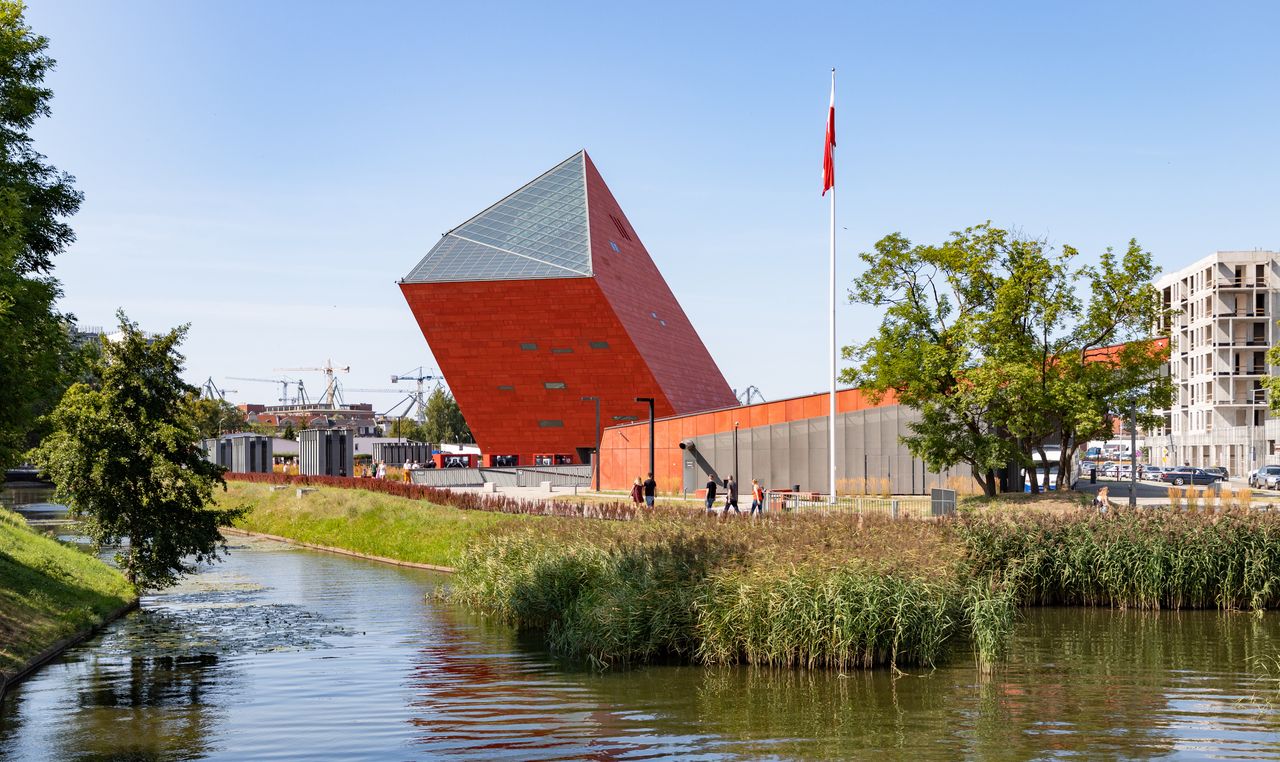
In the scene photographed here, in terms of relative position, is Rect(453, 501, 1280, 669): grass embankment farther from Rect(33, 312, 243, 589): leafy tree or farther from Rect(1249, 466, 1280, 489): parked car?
Rect(1249, 466, 1280, 489): parked car

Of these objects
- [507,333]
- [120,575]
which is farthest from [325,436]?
[120,575]

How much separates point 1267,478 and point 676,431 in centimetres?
2734

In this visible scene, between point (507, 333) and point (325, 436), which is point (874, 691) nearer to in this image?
point (325, 436)

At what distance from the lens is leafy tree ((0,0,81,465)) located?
53.4ft

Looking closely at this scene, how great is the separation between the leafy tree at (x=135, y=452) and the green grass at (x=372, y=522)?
451cm

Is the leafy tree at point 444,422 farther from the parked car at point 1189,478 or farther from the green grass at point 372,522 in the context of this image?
the parked car at point 1189,478

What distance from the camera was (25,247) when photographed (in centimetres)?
1925

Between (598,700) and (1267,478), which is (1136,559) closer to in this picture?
(598,700)

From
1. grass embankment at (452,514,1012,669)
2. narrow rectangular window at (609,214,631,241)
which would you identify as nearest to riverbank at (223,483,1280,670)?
grass embankment at (452,514,1012,669)

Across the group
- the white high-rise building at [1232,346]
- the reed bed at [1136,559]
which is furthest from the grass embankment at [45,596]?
the white high-rise building at [1232,346]

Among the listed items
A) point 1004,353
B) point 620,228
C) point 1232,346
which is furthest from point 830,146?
point 1232,346

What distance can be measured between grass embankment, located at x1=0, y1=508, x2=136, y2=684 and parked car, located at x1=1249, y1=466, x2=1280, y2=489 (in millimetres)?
47655

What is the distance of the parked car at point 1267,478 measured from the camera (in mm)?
50844

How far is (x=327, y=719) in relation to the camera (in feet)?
43.0
